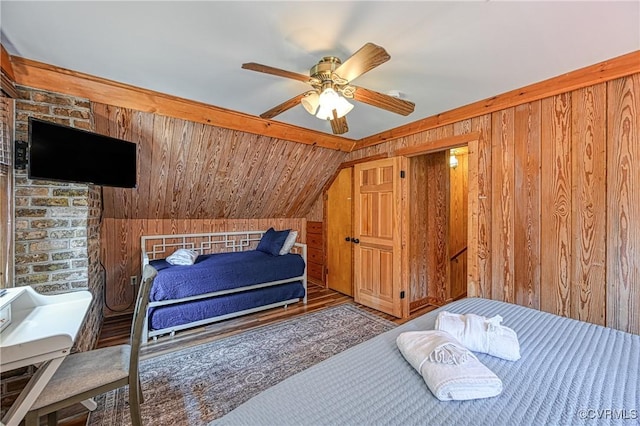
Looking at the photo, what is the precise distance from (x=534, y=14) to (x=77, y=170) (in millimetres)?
3213

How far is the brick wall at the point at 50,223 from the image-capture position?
1849 mm

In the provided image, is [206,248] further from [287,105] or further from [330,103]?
[330,103]

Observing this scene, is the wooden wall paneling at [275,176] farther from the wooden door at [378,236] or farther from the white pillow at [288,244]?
the wooden door at [378,236]

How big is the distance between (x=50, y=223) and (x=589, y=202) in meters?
4.11

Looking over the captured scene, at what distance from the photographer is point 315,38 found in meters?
1.55

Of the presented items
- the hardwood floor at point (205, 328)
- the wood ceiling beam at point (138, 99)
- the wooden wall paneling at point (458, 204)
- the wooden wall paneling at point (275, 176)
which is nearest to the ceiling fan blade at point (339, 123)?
the wood ceiling beam at point (138, 99)

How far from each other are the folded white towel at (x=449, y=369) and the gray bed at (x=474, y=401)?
0.09ft

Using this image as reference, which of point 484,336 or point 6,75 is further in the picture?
point 6,75

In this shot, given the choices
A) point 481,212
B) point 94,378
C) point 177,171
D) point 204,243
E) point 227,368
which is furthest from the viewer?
point 204,243

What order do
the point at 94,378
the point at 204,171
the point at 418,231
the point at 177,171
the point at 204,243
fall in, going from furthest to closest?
the point at 204,243, the point at 418,231, the point at 204,171, the point at 177,171, the point at 94,378

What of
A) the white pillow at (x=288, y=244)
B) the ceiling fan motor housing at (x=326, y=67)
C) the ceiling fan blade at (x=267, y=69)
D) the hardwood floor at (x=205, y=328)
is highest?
the ceiling fan motor housing at (x=326, y=67)

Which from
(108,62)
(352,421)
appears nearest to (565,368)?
(352,421)

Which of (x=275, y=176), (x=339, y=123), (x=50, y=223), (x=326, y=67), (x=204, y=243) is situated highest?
(x=326, y=67)

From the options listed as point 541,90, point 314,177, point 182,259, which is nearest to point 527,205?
point 541,90
